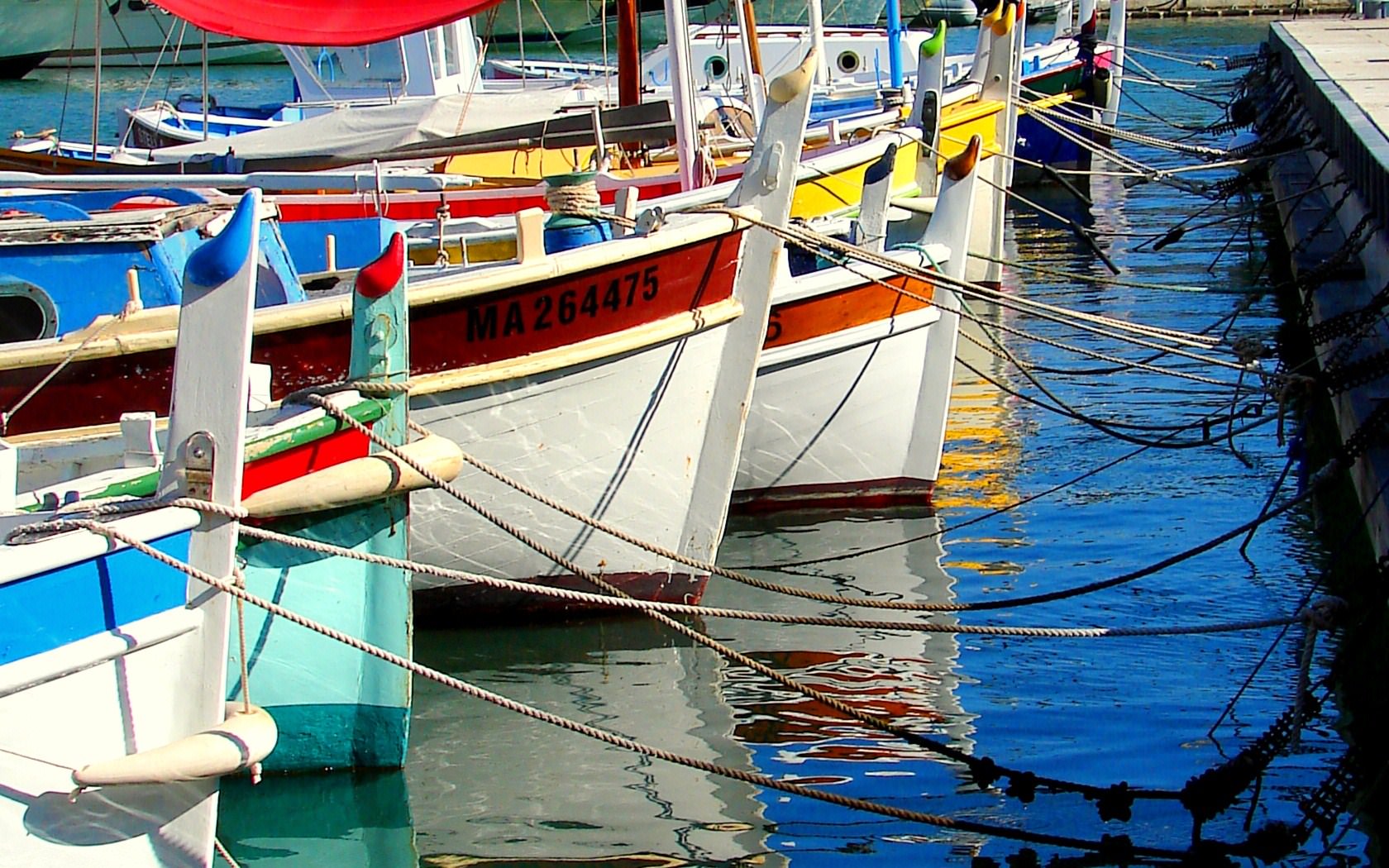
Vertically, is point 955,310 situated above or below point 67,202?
below

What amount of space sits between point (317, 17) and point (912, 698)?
451cm

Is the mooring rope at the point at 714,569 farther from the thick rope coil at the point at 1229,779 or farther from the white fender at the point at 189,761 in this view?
the white fender at the point at 189,761

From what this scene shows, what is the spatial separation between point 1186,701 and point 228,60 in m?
56.3

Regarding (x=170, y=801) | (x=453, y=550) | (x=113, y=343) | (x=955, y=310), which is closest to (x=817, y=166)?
(x=955, y=310)

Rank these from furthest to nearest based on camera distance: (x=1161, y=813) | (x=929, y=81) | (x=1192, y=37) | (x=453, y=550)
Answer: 1. (x=1192, y=37)
2. (x=929, y=81)
3. (x=453, y=550)
4. (x=1161, y=813)

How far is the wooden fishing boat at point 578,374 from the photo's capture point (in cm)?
664

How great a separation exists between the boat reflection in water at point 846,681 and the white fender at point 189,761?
2.05 meters

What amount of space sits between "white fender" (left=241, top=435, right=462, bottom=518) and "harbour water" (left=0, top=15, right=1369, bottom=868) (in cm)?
125

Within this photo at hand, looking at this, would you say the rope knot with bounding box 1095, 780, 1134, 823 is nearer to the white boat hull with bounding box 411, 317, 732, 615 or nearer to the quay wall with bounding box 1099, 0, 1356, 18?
the white boat hull with bounding box 411, 317, 732, 615

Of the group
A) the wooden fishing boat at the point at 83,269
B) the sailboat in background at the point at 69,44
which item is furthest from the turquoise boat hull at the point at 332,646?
the sailboat in background at the point at 69,44

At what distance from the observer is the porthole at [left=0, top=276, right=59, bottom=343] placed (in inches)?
267

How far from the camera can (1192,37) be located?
51094mm

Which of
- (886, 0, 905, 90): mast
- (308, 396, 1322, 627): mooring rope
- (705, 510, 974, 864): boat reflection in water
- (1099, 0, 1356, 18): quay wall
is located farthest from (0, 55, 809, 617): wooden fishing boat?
(1099, 0, 1356, 18): quay wall

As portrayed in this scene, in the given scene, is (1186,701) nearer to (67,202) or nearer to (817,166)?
(817,166)
